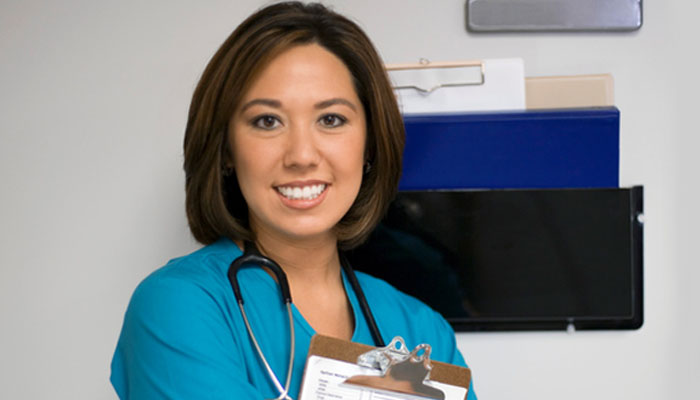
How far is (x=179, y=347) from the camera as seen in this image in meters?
0.87

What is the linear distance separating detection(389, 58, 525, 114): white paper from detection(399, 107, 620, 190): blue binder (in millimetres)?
36

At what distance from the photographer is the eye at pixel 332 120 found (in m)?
1.06

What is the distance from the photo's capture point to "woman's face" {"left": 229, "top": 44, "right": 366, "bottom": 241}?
101 cm

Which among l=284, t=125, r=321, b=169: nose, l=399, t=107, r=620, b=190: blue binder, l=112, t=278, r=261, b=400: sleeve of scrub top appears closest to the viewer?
l=112, t=278, r=261, b=400: sleeve of scrub top

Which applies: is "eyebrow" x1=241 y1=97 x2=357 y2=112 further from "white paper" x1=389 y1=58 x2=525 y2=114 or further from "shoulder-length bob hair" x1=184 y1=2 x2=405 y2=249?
"white paper" x1=389 y1=58 x2=525 y2=114

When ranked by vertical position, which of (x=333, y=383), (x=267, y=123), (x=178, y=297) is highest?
(x=267, y=123)

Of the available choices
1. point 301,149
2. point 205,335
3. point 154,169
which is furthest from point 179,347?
point 154,169

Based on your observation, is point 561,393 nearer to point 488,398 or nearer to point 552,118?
point 488,398

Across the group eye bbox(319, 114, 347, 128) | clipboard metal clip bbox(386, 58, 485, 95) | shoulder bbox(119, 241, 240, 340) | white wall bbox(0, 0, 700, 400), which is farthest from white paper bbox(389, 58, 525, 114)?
shoulder bbox(119, 241, 240, 340)

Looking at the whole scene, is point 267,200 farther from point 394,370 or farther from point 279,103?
point 394,370

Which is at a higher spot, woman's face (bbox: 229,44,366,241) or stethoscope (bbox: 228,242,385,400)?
woman's face (bbox: 229,44,366,241)

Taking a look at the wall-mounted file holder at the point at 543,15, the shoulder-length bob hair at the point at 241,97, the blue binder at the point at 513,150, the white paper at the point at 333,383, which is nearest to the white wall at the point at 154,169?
the wall-mounted file holder at the point at 543,15

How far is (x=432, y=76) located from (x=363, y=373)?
2.04 feet

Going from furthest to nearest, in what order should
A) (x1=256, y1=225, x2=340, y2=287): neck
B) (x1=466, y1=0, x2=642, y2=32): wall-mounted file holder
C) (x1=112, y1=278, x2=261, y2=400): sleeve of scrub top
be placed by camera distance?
1. (x1=466, y1=0, x2=642, y2=32): wall-mounted file holder
2. (x1=256, y1=225, x2=340, y2=287): neck
3. (x1=112, y1=278, x2=261, y2=400): sleeve of scrub top
